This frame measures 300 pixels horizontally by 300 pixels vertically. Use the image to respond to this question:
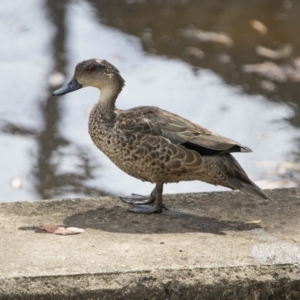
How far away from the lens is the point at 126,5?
10.2 meters

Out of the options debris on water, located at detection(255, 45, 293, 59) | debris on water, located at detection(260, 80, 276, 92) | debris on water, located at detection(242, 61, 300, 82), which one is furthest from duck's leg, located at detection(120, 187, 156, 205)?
debris on water, located at detection(255, 45, 293, 59)

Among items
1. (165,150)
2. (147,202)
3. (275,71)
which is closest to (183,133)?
(165,150)

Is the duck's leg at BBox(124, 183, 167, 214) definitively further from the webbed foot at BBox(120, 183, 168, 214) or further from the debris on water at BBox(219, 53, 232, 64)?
the debris on water at BBox(219, 53, 232, 64)

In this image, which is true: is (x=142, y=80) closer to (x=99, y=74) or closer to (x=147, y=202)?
(x=99, y=74)

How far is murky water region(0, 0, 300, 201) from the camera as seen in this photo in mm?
6941

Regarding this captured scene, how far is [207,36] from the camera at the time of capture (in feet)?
31.1

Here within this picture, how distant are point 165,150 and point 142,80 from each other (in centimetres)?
383

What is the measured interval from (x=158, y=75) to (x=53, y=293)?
15.8 ft

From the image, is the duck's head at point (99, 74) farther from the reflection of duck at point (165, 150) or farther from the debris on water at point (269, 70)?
the debris on water at point (269, 70)

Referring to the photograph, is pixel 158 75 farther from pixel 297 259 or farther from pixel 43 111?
pixel 297 259

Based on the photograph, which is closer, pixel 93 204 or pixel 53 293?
pixel 53 293

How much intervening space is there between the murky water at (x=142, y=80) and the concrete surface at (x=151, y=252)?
1792 millimetres

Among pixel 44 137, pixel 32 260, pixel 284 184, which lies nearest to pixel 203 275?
pixel 32 260

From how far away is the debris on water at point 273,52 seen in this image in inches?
359
